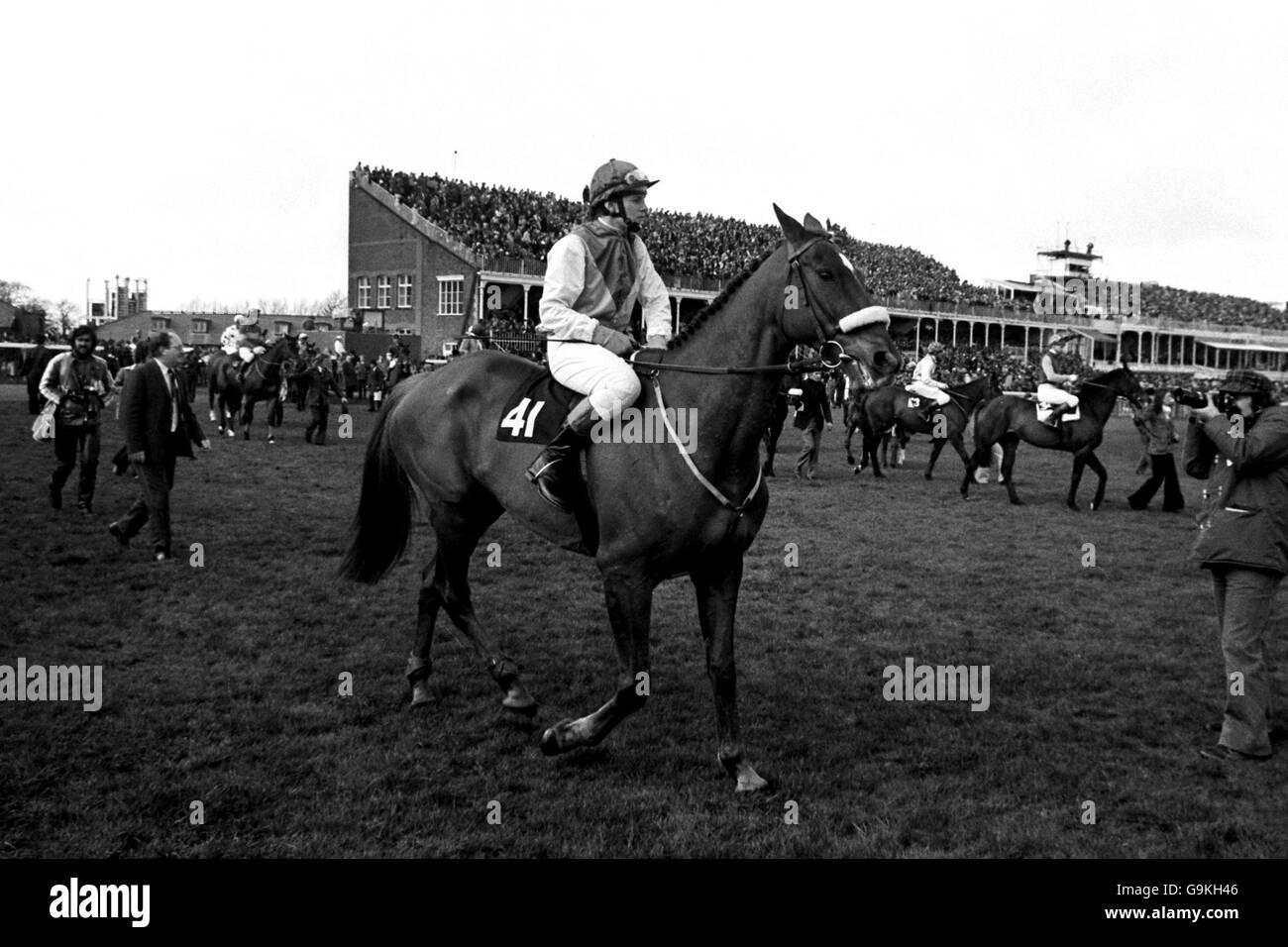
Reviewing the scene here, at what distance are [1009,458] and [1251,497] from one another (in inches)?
414

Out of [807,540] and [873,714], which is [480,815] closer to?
[873,714]

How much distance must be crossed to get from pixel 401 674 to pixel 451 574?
790mm

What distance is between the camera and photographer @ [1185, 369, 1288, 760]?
17.4ft

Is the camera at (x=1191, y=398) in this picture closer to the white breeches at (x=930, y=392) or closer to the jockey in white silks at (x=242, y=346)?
the white breeches at (x=930, y=392)

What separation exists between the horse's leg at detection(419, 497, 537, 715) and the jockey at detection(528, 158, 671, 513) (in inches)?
37.1

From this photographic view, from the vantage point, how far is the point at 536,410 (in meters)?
5.41

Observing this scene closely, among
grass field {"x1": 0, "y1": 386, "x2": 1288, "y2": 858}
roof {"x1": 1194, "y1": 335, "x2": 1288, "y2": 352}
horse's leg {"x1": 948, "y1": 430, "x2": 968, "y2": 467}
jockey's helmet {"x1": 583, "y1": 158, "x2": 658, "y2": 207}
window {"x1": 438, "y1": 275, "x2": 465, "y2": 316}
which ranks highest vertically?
roof {"x1": 1194, "y1": 335, "x2": 1288, "y2": 352}

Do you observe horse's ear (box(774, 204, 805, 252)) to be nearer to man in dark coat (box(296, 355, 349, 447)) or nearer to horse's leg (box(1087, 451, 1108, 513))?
horse's leg (box(1087, 451, 1108, 513))

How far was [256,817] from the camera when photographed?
428 cm

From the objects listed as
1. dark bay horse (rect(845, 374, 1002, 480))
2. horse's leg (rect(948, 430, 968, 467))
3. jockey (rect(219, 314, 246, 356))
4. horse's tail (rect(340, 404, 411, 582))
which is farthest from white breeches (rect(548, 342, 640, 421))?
jockey (rect(219, 314, 246, 356))

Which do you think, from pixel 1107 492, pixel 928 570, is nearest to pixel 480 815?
pixel 928 570

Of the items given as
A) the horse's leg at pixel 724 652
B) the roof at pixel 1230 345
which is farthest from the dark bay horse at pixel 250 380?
the roof at pixel 1230 345

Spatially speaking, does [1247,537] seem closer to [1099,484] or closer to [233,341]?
[1099,484]

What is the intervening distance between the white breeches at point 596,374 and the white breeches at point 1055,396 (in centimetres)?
1223
